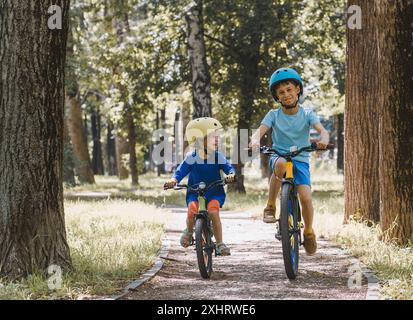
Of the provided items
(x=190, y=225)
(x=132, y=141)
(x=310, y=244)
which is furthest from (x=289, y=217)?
(x=132, y=141)

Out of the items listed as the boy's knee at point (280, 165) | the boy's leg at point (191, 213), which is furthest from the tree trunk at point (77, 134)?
the boy's knee at point (280, 165)

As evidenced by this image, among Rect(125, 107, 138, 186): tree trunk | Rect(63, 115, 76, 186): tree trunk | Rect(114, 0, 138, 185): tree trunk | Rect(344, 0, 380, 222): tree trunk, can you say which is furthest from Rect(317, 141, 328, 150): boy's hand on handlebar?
Rect(63, 115, 76, 186): tree trunk

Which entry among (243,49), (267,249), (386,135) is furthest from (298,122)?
(243,49)

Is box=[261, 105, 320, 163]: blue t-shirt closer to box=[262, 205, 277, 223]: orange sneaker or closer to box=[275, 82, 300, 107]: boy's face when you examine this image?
box=[275, 82, 300, 107]: boy's face

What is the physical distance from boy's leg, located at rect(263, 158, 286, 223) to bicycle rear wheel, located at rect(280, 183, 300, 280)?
17 cm

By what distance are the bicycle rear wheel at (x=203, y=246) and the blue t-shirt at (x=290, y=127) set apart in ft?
3.87

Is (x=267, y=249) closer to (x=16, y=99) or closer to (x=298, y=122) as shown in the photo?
(x=298, y=122)

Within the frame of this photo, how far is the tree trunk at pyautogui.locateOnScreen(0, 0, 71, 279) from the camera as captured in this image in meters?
6.83

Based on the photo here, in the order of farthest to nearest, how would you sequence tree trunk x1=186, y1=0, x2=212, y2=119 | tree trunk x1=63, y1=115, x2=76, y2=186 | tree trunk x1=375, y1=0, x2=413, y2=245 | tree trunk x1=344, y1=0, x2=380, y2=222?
1. tree trunk x1=63, y1=115, x2=76, y2=186
2. tree trunk x1=186, y1=0, x2=212, y2=119
3. tree trunk x1=344, y1=0, x2=380, y2=222
4. tree trunk x1=375, y1=0, x2=413, y2=245

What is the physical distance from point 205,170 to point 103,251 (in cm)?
195

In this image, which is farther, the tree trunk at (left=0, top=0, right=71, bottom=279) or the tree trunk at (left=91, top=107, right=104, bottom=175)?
the tree trunk at (left=91, top=107, right=104, bottom=175)

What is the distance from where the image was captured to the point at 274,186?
23.7 ft

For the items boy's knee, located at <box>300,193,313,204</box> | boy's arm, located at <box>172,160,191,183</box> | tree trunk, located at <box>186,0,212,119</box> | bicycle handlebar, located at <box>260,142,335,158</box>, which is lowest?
boy's knee, located at <box>300,193,313,204</box>

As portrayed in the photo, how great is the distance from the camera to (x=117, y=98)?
23906 mm
